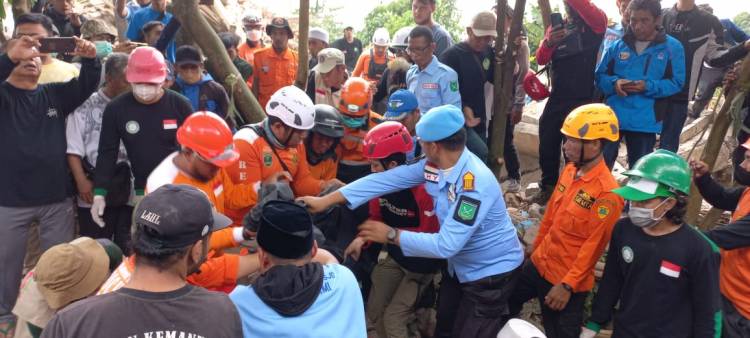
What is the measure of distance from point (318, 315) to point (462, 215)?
1.59m

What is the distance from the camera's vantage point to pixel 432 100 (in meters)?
6.07

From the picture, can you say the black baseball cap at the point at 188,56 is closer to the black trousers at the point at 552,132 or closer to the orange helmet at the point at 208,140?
the orange helmet at the point at 208,140

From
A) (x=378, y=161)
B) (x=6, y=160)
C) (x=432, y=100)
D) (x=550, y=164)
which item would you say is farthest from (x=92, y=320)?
(x=550, y=164)

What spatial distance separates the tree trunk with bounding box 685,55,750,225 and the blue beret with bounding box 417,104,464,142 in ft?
7.92

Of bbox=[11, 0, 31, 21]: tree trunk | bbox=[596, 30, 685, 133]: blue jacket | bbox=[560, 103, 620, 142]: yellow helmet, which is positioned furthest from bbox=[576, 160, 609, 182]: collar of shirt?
bbox=[11, 0, 31, 21]: tree trunk

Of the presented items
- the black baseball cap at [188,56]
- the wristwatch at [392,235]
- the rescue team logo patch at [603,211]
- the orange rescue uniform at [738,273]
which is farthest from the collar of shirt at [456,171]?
the black baseball cap at [188,56]

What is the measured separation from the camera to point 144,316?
214 cm

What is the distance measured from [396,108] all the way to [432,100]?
0.79 m

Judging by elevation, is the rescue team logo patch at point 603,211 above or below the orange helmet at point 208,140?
below

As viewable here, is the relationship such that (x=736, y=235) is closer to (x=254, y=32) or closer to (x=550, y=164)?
(x=550, y=164)

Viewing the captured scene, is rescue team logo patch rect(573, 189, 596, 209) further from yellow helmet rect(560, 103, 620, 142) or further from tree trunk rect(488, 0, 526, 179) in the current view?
tree trunk rect(488, 0, 526, 179)

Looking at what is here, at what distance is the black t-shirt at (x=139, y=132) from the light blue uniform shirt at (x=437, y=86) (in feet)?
7.88

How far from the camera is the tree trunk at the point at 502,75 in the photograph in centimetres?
532

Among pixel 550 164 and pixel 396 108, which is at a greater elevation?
pixel 396 108
